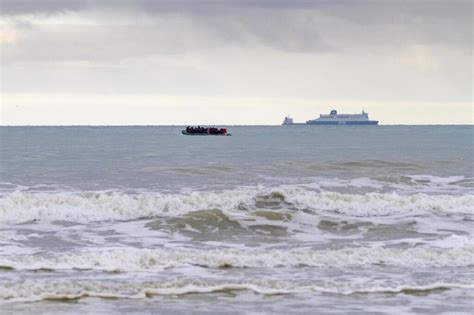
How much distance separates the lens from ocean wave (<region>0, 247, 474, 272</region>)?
16.7 metres

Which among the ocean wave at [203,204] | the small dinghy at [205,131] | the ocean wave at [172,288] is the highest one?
the small dinghy at [205,131]

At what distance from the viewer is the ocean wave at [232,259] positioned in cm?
1670

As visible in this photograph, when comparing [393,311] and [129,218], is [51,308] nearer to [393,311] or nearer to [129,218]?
[393,311]

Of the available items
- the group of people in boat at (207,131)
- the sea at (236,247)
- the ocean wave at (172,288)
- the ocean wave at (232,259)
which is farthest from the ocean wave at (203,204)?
the group of people in boat at (207,131)

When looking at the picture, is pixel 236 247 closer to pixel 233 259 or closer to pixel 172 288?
pixel 233 259

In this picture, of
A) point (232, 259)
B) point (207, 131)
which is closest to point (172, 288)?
point (232, 259)

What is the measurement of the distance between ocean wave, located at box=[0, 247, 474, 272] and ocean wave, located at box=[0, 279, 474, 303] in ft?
4.93

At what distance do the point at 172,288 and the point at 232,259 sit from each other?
9.06ft

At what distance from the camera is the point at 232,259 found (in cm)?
1722

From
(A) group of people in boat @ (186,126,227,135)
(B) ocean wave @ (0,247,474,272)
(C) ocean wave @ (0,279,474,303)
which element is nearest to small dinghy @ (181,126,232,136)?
(A) group of people in boat @ (186,126,227,135)

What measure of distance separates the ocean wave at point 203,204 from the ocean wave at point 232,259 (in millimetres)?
6365

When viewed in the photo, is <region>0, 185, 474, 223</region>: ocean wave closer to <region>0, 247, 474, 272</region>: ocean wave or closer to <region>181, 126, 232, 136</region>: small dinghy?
<region>0, 247, 474, 272</region>: ocean wave

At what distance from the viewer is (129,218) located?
24344 millimetres

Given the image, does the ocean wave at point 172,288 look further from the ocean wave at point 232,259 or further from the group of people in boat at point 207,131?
the group of people in boat at point 207,131
